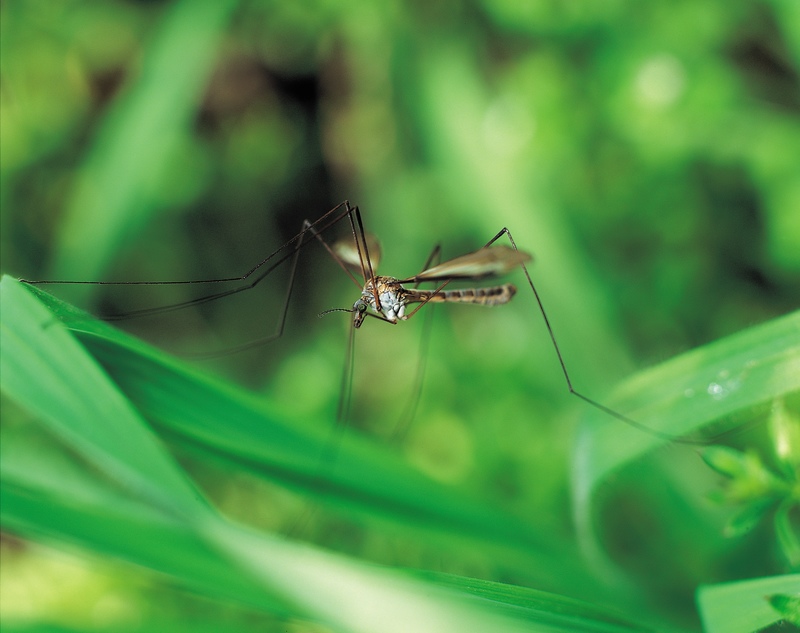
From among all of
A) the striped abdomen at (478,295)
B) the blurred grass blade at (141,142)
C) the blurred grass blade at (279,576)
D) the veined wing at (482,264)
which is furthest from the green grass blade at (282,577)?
the blurred grass blade at (141,142)

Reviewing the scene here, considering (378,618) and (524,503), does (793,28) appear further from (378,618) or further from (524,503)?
(378,618)

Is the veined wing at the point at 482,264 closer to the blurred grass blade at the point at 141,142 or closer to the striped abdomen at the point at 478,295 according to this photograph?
the striped abdomen at the point at 478,295

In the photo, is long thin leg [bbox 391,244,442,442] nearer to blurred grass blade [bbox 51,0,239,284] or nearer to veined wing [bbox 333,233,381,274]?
veined wing [bbox 333,233,381,274]

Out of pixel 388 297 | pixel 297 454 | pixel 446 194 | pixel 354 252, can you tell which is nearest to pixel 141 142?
pixel 446 194

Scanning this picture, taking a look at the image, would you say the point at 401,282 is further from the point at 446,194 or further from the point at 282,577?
the point at 446,194

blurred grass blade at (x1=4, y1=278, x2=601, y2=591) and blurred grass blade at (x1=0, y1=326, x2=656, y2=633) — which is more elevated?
blurred grass blade at (x1=4, y1=278, x2=601, y2=591)

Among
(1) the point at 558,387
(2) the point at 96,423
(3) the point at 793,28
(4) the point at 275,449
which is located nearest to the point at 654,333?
(1) the point at 558,387

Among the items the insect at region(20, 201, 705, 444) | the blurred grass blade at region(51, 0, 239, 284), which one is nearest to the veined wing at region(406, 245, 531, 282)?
the insect at region(20, 201, 705, 444)
